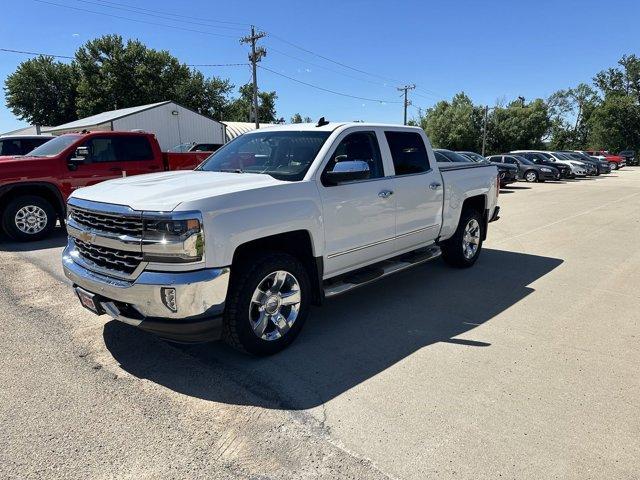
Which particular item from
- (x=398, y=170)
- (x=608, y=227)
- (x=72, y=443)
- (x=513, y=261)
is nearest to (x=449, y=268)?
(x=513, y=261)

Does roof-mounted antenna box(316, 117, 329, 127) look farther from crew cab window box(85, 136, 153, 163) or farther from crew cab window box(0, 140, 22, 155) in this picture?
crew cab window box(0, 140, 22, 155)

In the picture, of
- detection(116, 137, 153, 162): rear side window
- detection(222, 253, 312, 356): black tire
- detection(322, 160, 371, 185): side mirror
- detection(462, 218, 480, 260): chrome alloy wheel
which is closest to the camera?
detection(222, 253, 312, 356): black tire

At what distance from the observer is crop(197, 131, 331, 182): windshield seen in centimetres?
429

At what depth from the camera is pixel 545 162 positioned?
27.1m

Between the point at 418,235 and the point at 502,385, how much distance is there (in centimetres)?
237

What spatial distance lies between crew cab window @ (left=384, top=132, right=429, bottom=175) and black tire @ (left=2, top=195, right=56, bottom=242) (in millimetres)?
6906

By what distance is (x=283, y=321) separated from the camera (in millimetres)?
3961

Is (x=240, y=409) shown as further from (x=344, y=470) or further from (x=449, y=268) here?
(x=449, y=268)

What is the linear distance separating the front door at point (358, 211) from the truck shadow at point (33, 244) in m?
Answer: 6.25

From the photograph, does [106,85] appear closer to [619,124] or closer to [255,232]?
[255,232]

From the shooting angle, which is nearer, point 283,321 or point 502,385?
point 502,385

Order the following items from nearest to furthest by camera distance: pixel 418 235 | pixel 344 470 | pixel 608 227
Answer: pixel 344 470, pixel 418 235, pixel 608 227

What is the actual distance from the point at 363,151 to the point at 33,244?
6836 mm

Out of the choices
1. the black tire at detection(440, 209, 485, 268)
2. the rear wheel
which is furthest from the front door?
the rear wheel
